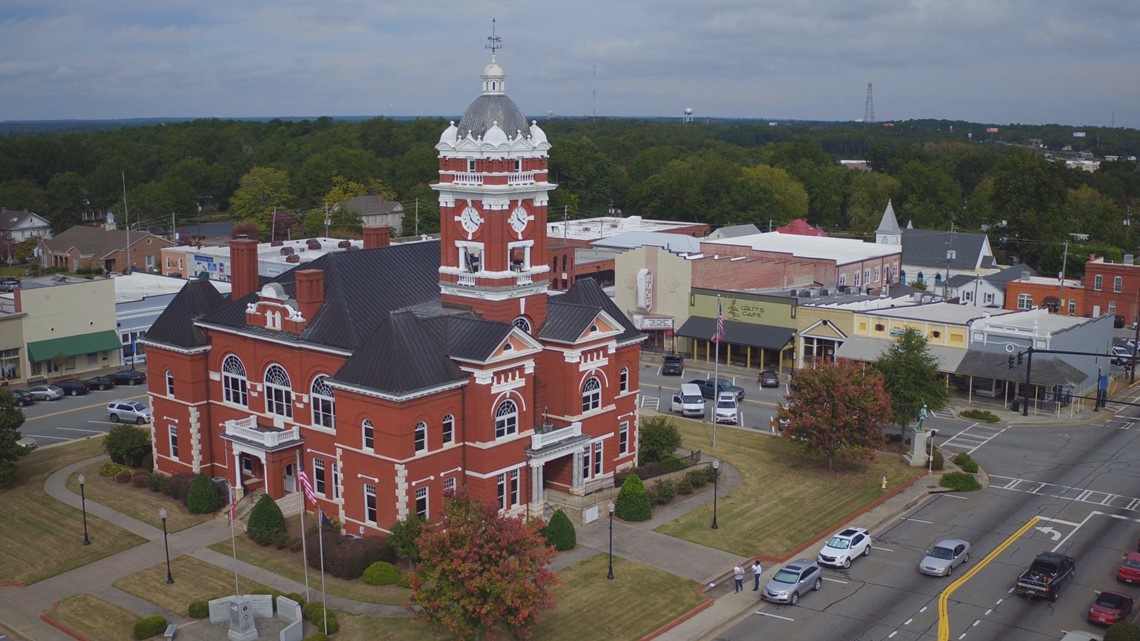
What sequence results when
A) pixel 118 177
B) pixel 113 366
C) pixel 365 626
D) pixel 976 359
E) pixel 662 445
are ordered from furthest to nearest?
pixel 118 177, pixel 113 366, pixel 976 359, pixel 662 445, pixel 365 626

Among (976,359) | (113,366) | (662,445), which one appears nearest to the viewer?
(662,445)

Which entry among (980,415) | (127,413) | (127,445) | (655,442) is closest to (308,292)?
(127,445)

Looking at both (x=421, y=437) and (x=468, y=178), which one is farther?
(x=468, y=178)

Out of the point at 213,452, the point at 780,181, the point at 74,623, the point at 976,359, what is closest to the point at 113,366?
the point at 213,452

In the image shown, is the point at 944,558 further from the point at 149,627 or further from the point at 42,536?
the point at 42,536

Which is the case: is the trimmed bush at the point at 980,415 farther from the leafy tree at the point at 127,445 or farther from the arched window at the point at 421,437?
the leafy tree at the point at 127,445

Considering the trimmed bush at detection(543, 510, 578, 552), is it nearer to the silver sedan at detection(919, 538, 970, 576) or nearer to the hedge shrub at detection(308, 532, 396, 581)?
the hedge shrub at detection(308, 532, 396, 581)

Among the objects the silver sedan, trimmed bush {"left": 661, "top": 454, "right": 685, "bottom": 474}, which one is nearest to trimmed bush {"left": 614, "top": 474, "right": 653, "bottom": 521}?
trimmed bush {"left": 661, "top": 454, "right": 685, "bottom": 474}

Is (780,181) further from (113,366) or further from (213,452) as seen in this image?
(213,452)
